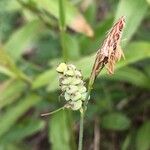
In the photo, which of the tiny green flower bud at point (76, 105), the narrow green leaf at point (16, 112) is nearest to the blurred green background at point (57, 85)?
the narrow green leaf at point (16, 112)

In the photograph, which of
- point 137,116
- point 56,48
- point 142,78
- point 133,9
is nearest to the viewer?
point 133,9

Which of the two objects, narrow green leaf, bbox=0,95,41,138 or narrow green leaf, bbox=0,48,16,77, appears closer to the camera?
narrow green leaf, bbox=0,48,16,77

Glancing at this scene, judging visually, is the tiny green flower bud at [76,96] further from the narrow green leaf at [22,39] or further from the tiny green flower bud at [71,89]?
the narrow green leaf at [22,39]

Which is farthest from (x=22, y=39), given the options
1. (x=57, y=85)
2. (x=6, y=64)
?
(x=57, y=85)

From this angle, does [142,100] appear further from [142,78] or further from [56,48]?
[56,48]

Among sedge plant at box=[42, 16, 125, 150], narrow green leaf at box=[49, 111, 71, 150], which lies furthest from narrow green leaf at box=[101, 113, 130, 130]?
sedge plant at box=[42, 16, 125, 150]

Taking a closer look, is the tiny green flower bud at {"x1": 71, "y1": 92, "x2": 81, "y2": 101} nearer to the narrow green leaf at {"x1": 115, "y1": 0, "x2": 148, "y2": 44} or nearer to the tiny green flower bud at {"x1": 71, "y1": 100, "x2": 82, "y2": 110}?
the tiny green flower bud at {"x1": 71, "y1": 100, "x2": 82, "y2": 110}

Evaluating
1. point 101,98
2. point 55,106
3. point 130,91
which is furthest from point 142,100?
point 55,106
